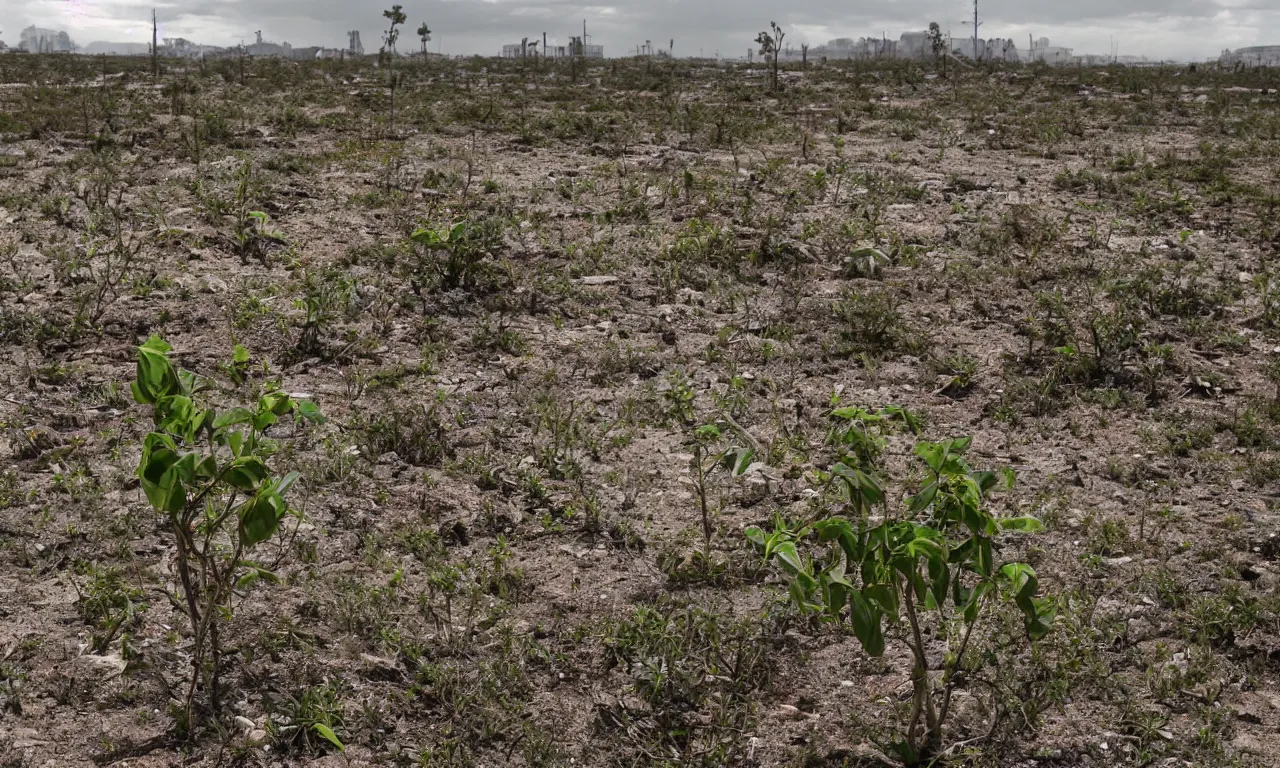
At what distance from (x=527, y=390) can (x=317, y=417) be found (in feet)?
10.8

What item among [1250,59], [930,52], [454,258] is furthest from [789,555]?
[930,52]

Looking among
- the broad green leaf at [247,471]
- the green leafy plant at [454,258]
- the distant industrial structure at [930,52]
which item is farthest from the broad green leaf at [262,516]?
the distant industrial structure at [930,52]

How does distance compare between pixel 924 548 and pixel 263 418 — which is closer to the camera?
pixel 924 548

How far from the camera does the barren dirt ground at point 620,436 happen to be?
3.67 m

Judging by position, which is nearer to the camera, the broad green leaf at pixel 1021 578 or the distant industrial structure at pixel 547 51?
the broad green leaf at pixel 1021 578

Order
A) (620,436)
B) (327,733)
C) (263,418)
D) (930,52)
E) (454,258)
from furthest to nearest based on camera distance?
(930,52), (454,258), (620,436), (327,733), (263,418)

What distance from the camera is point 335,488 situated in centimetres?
509

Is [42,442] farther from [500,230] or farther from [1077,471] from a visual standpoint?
[1077,471]

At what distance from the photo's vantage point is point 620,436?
226 inches

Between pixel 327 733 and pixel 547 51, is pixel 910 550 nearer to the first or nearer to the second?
pixel 327 733

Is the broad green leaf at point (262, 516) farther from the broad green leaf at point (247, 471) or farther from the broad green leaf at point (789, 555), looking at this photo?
the broad green leaf at point (789, 555)

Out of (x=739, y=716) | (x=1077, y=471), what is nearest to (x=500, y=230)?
(x=1077, y=471)

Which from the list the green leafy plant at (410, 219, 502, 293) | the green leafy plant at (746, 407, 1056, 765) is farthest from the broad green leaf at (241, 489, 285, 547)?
the green leafy plant at (410, 219, 502, 293)

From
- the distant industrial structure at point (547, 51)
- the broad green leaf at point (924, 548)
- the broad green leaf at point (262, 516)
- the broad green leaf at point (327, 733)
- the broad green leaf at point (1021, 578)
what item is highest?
the distant industrial structure at point (547, 51)
